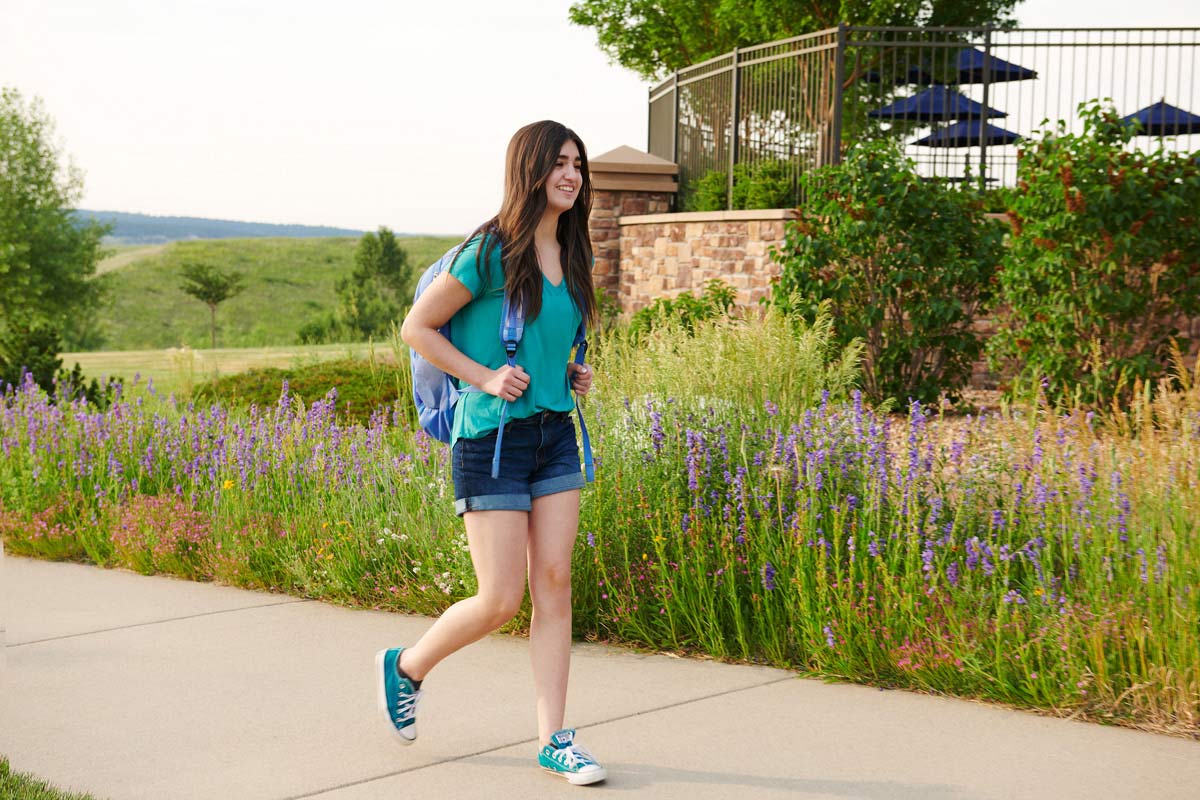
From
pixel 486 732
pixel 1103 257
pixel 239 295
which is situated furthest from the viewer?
pixel 239 295

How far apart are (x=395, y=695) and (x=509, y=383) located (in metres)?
1.11

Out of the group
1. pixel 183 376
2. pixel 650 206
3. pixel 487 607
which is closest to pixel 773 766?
pixel 487 607

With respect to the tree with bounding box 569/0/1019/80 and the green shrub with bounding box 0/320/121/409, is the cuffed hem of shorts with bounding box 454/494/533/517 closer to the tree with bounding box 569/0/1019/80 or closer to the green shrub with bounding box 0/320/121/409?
the green shrub with bounding box 0/320/121/409

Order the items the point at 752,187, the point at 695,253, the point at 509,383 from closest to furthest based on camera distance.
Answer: the point at 509,383, the point at 752,187, the point at 695,253

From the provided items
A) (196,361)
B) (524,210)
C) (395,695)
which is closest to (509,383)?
(524,210)

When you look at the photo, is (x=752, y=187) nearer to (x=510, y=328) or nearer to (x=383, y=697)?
(x=510, y=328)

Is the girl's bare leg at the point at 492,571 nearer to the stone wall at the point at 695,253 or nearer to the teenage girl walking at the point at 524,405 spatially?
the teenage girl walking at the point at 524,405

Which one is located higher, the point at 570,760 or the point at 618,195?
the point at 618,195

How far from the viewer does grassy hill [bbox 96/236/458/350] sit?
54.6 meters

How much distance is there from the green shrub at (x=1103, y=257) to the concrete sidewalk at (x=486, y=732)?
18.7 ft

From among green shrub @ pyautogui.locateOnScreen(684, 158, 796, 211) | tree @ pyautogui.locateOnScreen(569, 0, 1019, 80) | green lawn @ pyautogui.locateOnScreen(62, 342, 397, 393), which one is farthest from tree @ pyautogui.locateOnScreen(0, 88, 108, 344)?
green shrub @ pyautogui.locateOnScreen(684, 158, 796, 211)

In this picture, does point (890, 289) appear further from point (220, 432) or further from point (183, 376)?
point (183, 376)

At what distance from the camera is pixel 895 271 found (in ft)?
33.7

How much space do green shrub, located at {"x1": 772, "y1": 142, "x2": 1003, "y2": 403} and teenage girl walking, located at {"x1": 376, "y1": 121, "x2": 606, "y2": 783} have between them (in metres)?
6.77
